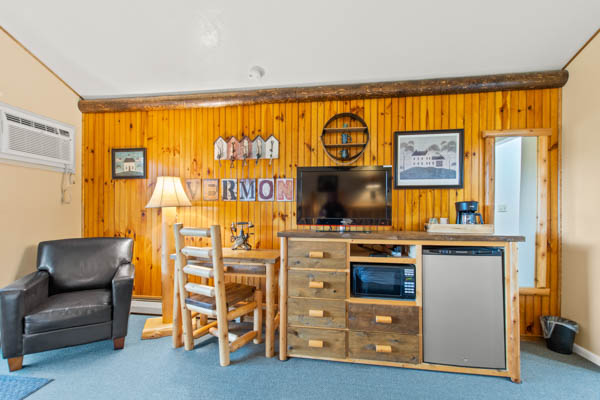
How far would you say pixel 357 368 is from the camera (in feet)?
6.99

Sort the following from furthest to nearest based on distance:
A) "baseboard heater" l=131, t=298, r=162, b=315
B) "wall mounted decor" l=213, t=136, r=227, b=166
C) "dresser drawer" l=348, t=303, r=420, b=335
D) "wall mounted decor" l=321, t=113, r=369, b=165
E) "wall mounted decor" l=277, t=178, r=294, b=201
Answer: "baseboard heater" l=131, t=298, r=162, b=315 < "wall mounted decor" l=213, t=136, r=227, b=166 < "wall mounted decor" l=277, t=178, r=294, b=201 < "wall mounted decor" l=321, t=113, r=369, b=165 < "dresser drawer" l=348, t=303, r=420, b=335

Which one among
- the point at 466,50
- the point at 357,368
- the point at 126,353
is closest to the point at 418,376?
the point at 357,368

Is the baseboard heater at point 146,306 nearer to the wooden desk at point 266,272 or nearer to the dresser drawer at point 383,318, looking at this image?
the wooden desk at point 266,272

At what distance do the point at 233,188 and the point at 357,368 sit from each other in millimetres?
2041

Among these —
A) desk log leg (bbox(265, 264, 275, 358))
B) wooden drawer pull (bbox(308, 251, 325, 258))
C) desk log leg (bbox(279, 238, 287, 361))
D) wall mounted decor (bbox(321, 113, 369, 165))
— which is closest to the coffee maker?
wall mounted decor (bbox(321, 113, 369, 165))

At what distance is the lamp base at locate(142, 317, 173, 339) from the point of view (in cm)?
261

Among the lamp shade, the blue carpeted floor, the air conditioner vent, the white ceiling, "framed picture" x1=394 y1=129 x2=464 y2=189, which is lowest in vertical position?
the blue carpeted floor

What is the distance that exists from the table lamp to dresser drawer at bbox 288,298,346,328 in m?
1.27

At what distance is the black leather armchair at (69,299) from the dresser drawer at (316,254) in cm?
142

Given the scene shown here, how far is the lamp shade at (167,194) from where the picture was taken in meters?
2.70

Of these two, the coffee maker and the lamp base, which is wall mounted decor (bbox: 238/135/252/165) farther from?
the coffee maker

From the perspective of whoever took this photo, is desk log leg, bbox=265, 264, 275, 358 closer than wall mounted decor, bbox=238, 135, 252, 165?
Yes

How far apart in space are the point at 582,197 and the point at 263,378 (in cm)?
290

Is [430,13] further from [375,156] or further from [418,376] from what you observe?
[418,376]
